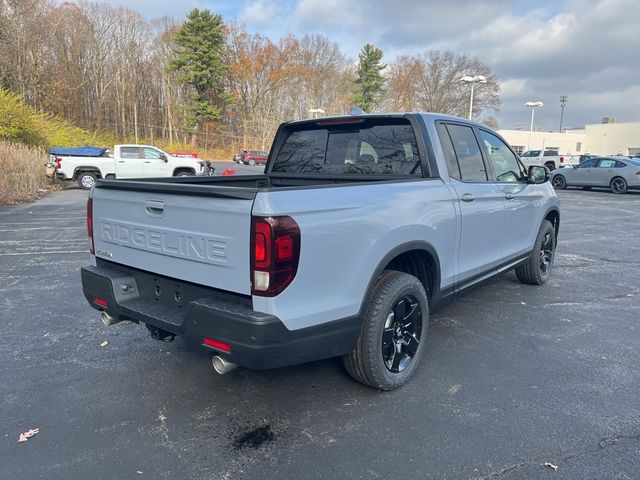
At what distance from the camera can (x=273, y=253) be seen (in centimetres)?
230

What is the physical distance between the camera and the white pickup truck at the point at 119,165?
18.3 meters

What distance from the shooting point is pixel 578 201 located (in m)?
17.1

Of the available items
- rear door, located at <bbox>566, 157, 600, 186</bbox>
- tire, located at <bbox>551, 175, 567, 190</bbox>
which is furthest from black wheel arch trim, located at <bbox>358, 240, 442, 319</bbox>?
tire, located at <bbox>551, 175, 567, 190</bbox>

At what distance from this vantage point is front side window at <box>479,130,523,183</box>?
453 cm

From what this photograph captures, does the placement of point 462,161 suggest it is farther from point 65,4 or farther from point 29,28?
point 65,4

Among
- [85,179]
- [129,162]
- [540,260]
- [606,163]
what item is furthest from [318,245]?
[606,163]

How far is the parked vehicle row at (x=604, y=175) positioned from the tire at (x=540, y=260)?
56.2 feet

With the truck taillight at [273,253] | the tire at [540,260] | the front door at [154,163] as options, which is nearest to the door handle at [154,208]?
the truck taillight at [273,253]

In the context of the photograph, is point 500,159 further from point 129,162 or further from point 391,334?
point 129,162

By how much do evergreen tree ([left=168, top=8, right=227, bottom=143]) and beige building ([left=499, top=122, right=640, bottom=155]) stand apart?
3610 cm

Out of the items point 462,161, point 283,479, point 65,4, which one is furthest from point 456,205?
point 65,4

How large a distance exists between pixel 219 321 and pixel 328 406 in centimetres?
106

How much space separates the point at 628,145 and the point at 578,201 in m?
55.3

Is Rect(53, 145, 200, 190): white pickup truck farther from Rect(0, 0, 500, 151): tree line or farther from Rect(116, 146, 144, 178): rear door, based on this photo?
Rect(0, 0, 500, 151): tree line
